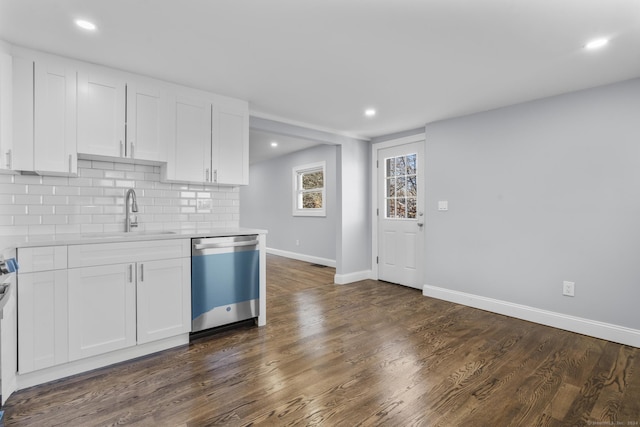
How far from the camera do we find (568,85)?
2902 mm

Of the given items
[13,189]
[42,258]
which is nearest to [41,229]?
[13,189]

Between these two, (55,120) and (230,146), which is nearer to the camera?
(55,120)

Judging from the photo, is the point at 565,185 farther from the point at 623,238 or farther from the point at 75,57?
the point at 75,57

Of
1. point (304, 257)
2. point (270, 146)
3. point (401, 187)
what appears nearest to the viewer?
point (401, 187)

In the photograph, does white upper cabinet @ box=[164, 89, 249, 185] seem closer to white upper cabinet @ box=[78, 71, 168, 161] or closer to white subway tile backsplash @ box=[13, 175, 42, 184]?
white upper cabinet @ box=[78, 71, 168, 161]

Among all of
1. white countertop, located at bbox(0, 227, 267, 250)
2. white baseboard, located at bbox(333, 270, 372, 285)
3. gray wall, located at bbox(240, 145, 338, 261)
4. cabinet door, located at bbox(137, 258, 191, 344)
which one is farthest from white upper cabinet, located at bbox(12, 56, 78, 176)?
gray wall, located at bbox(240, 145, 338, 261)

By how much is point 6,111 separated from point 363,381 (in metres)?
3.01

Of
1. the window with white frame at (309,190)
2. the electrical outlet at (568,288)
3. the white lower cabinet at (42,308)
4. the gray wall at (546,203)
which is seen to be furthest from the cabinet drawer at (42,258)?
the window with white frame at (309,190)

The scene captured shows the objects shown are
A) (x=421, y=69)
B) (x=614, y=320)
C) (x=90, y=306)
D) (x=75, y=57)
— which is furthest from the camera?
(x=614, y=320)

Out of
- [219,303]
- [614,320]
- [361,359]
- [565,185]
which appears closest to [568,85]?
[565,185]

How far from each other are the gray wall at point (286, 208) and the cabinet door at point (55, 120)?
4.05 metres

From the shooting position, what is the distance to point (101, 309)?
2.26 m

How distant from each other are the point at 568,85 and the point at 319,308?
330 centimetres

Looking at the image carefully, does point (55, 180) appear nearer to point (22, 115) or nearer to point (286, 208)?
point (22, 115)
